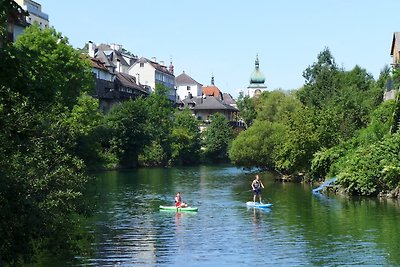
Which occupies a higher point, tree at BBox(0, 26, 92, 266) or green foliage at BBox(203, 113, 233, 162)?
green foliage at BBox(203, 113, 233, 162)

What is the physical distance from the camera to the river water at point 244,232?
25.6 m

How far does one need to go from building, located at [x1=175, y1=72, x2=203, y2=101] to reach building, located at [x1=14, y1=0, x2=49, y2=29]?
94.6 metres

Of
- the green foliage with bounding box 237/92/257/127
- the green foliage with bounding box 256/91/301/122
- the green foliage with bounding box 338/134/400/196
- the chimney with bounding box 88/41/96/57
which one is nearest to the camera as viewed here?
the green foliage with bounding box 338/134/400/196

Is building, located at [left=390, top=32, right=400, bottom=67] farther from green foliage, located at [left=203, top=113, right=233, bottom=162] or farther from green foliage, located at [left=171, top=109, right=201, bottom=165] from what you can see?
green foliage, located at [left=203, top=113, right=233, bottom=162]

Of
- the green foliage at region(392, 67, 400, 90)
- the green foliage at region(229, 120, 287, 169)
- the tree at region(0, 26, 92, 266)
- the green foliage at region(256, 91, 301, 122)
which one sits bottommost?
the tree at region(0, 26, 92, 266)

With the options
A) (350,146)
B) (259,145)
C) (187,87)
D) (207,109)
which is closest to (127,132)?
(259,145)

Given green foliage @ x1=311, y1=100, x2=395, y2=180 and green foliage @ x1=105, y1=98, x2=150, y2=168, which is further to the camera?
green foliage @ x1=105, y1=98, x2=150, y2=168

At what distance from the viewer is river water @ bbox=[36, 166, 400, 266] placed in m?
25.6

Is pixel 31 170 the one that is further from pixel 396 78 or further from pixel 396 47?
pixel 396 47

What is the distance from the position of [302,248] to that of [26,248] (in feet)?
44.9

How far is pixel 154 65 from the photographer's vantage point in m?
153

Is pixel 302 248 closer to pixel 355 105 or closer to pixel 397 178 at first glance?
pixel 397 178

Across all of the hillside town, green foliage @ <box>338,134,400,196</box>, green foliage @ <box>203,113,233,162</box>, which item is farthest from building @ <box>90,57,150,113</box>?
green foliage @ <box>338,134,400,196</box>

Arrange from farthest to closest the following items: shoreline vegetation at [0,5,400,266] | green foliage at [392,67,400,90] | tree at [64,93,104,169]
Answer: tree at [64,93,104,169]
green foliage at [392,67,400,90]
shoreline vegetation at [0,5,400,266]
